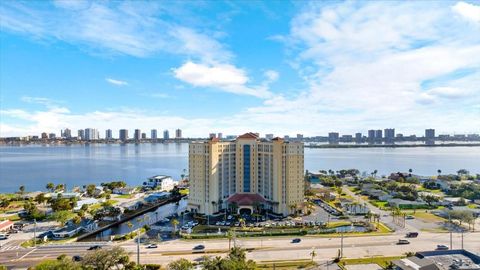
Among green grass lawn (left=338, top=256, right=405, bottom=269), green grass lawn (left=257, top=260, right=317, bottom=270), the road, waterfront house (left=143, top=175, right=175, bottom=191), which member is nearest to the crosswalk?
the road

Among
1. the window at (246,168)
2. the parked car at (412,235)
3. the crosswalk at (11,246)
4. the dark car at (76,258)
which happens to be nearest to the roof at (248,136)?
the window at (246,168)

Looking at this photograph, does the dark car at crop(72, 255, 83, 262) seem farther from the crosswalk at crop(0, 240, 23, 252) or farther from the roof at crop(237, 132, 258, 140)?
the roof at crop(237, 132, 258, 140)

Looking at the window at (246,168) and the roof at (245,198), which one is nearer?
the roof at (245,198)

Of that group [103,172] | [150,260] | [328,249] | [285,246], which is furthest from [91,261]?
[103,172]

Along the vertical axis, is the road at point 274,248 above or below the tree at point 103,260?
below

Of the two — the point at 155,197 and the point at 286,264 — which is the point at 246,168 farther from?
the point at 286,264

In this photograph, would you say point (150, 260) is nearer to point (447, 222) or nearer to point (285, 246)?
point (285, 246)

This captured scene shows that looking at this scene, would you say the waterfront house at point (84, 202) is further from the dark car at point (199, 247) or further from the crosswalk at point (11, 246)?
the dark car at point (199, 247)
